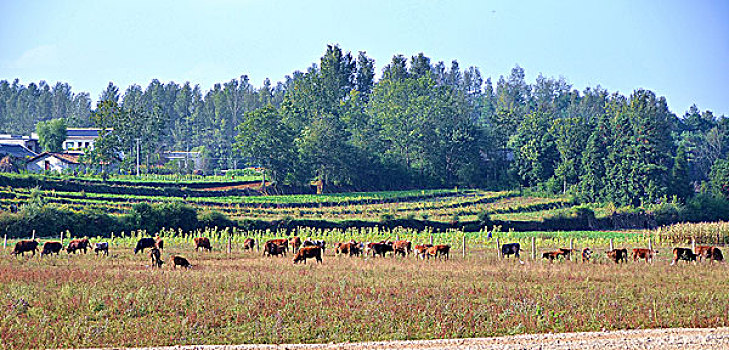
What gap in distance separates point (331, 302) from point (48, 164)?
84923 millimetres

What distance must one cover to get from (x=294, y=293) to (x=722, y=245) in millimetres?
33796

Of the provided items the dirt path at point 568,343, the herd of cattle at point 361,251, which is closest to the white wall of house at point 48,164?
the herd of cattle at point 361,251

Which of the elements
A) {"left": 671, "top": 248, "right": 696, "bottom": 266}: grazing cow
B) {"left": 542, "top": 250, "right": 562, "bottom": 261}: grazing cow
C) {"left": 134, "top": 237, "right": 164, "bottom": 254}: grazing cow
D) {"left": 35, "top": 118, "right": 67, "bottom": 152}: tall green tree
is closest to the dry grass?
{"left": 671, "top": 248, "right": 696, "bottom": 266}: grazing cow

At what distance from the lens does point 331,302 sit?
23516 mm

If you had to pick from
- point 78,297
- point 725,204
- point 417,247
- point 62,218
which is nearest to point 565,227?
point 725,204

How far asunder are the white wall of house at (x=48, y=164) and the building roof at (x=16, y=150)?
5835 millimetres

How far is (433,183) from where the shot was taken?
102688mm

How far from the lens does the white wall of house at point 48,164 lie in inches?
3912

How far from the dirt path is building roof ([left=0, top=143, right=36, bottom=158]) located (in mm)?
95629

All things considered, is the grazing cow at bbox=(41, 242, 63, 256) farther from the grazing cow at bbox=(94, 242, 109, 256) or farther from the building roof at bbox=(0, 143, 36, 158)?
the building roof at bbox=(0, 143, 36, 158)

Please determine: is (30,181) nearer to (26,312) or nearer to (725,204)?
(26,312)

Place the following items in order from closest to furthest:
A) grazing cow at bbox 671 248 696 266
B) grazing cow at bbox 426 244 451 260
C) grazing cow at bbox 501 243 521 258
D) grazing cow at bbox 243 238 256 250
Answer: grazing cow at bbox 671 248 696 266, grazing cow at bbox 426 244 451 260, grazing cow at bbox 501 243 521 258, grazing cow at bbox 243 238 256 250

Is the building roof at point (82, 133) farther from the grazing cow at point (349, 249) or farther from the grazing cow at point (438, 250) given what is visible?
the grazing cow at point (438, 250)

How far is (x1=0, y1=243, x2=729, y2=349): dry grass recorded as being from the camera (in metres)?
20.0
